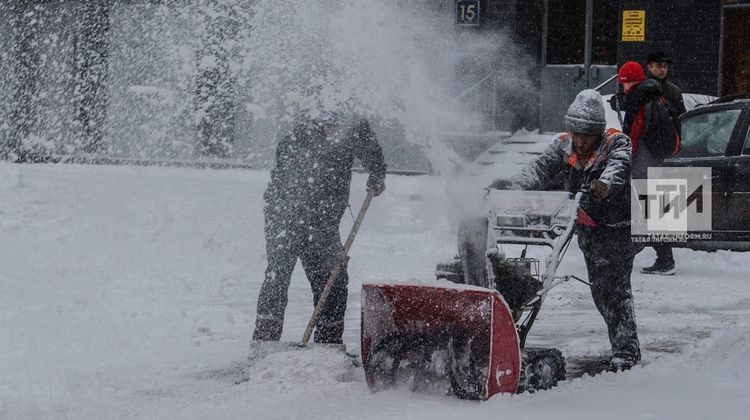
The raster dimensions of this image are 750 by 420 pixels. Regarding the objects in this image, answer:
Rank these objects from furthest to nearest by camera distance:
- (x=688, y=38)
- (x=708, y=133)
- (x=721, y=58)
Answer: (x=688, y=38), (x=721, y=58), (x=708, y=133)

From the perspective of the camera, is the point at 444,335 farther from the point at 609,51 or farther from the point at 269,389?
the point at 609,51

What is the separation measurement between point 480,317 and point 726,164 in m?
6.76

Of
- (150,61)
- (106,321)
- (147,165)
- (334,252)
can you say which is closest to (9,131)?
(150,61)

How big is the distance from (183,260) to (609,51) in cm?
975

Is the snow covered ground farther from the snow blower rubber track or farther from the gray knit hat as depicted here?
the gray knit hat

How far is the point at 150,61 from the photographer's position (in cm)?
2470

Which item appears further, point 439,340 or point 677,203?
point 677,203

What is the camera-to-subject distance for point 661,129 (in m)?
9.98

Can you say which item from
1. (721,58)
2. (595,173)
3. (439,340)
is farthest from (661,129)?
(721,58)

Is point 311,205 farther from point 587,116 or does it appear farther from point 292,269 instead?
point 587,116

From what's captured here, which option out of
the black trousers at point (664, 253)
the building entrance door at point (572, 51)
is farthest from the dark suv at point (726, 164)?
the building entrance door at point (572, 51)

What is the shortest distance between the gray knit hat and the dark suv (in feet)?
17.2

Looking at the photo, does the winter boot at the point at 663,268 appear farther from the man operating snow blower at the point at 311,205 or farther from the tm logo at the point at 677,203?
the man operating snow blower at the point at 311,205

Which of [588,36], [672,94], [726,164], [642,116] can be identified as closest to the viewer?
[642,116]
